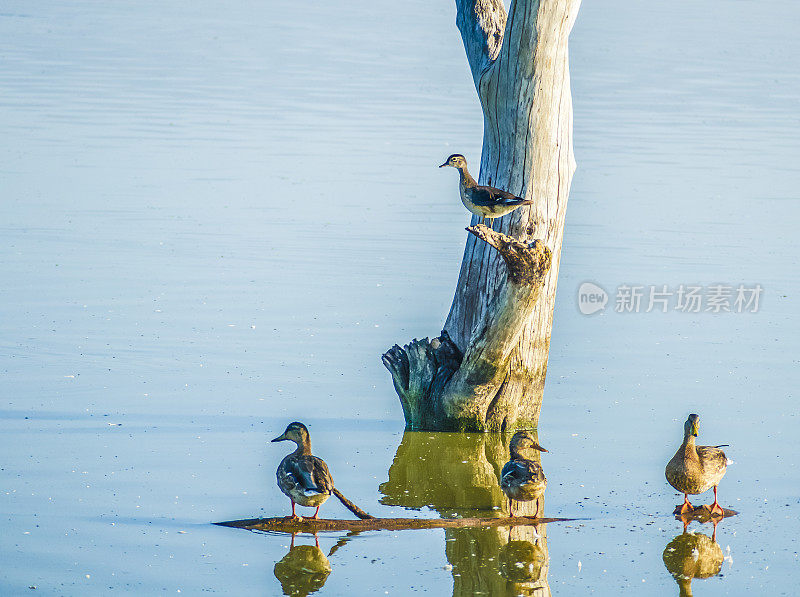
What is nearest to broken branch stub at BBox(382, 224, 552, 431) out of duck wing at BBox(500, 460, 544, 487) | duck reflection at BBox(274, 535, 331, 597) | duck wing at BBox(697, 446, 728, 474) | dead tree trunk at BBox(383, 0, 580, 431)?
dead tree trunk at BBox(383, 0, 580, 431)

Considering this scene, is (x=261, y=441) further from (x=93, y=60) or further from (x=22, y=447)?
(x=93, y=60)

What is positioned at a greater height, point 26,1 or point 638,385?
point 26,1

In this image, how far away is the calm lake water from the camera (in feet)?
23.7

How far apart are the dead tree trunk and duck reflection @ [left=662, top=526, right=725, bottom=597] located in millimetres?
2098

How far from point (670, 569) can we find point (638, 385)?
350 centimetres

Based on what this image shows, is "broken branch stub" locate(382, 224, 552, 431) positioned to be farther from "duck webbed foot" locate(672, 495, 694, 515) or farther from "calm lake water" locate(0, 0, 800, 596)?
"duck webbed foot" locate(672, 495, 694, 515)

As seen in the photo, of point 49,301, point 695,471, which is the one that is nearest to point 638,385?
point 695,471

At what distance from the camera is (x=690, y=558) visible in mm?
7188

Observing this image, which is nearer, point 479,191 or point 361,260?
point 479,191

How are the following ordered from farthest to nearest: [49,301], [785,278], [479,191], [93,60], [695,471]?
[93,60] → [785,278] → [49,301] → [479,191] → [695,471]

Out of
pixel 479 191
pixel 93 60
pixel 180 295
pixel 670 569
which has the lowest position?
pixel 670 569

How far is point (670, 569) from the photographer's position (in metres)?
7.03

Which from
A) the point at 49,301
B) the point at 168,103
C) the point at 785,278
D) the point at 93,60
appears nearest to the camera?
the point at 49,301

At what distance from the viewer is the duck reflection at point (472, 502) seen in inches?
271
